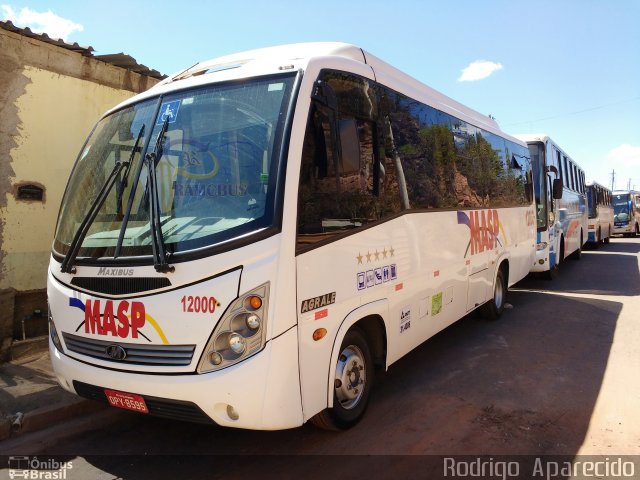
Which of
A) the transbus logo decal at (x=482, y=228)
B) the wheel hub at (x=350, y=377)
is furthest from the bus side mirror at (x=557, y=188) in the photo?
the wheel hub at (x=350, y=377)

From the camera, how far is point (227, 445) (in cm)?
382

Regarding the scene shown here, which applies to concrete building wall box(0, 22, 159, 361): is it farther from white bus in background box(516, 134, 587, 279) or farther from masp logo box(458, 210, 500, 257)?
white bus in background box(516, 134, 587, 279)

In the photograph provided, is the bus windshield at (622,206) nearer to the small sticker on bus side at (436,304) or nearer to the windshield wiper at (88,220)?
the small sticker on bus side at (436,304)

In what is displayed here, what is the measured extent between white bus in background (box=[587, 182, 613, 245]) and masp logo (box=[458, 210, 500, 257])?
48.6 ft

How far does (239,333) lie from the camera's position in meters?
3.02

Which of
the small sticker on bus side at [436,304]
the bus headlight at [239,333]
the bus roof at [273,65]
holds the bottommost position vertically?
the small sticker on bus side at [436,304]

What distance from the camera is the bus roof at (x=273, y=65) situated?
3.60 meters

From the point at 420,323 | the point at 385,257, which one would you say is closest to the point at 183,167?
the point at 385,257

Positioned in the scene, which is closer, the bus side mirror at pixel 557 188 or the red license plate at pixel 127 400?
the red license plate at pixel 127 400

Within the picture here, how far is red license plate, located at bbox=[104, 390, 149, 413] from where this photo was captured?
325 cm

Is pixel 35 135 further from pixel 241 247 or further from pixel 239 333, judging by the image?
pixel 239 333

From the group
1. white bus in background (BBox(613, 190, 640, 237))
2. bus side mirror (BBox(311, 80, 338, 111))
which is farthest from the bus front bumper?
white bus in background (BBox(613, 190, 640, 237))

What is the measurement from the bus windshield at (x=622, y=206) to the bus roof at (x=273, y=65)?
33.1 m

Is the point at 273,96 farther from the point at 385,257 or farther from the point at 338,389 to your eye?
the point at 338,389
